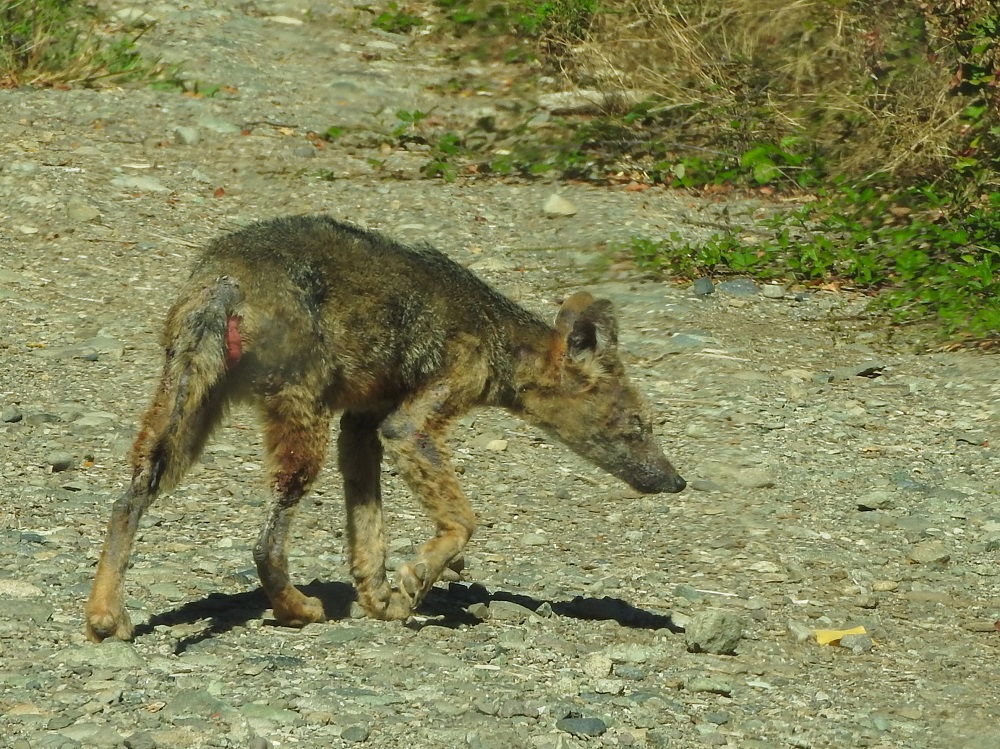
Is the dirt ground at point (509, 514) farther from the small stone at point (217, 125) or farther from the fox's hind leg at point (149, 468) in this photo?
the fox's hind leg at point (149, 468)

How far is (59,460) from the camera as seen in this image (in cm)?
741

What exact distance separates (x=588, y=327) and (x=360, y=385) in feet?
4.15

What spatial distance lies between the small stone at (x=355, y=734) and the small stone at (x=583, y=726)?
68cm

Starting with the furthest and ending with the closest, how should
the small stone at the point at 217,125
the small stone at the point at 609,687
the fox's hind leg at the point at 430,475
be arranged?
the small stone at the point at 217,125 < the fox's hind leg at the point at 430,475 < the small stone at the point at 609,687

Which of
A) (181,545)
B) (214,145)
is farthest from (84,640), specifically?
(214,145)

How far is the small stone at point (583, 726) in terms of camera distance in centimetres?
518

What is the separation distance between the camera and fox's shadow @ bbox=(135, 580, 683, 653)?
5.99 m

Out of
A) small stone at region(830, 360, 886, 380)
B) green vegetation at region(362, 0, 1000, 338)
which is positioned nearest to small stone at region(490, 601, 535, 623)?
small stone at region(830, 360, 886, 380)

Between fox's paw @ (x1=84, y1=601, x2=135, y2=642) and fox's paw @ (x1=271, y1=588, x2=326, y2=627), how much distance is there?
67 centimetres

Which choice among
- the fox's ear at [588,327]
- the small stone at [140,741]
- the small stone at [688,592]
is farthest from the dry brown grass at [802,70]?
the small stone at [140,741]

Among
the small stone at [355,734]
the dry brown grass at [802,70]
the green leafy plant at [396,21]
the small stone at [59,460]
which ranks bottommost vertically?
the small stone at [59,460]

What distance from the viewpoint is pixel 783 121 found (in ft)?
42.2

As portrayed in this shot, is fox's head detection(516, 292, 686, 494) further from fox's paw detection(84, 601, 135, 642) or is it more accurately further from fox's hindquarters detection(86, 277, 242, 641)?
fox's paw detection(84, 601, 135, 642)

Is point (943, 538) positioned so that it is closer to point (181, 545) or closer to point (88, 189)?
point (181, 545)
